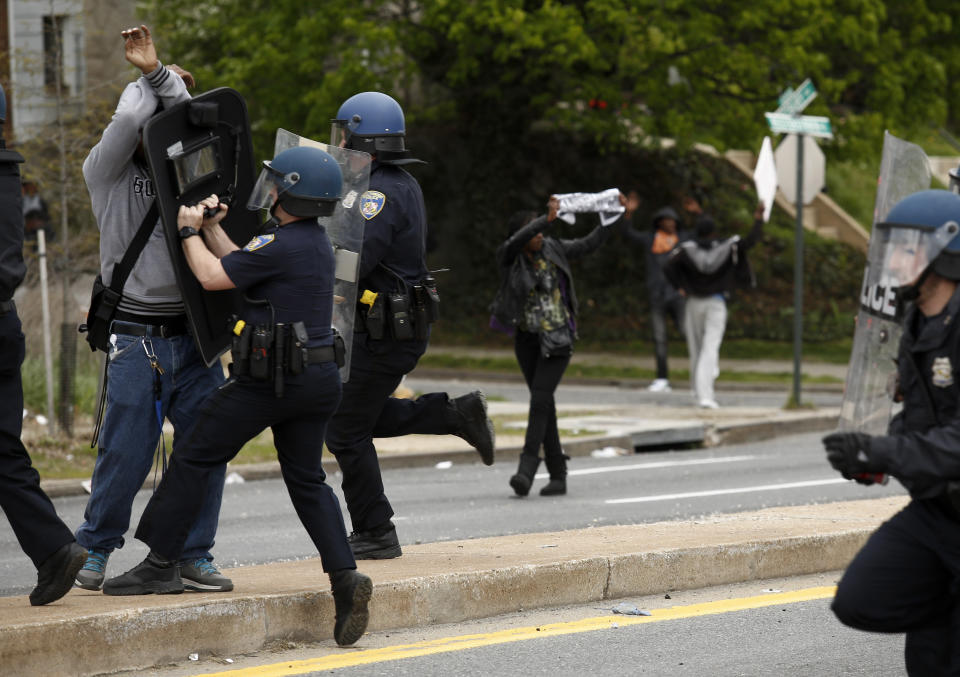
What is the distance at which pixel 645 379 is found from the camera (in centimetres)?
2122

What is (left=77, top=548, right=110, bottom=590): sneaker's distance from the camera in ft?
20.0

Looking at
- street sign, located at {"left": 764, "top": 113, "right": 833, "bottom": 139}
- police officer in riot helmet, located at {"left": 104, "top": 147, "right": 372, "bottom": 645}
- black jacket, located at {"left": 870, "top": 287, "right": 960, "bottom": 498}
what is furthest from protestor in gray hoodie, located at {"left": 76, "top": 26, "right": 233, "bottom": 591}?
street sign, located at {"left": 764, "top": 113, "right": 833, "bottom": 139}

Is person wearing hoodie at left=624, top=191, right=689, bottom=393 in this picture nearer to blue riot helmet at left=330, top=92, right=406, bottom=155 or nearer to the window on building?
the window on building

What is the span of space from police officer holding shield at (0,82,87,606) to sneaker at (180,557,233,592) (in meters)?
0.62

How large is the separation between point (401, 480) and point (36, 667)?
7090 millimetres

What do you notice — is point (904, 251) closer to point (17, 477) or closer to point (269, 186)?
point (269, 186)

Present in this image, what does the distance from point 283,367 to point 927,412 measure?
2.30m

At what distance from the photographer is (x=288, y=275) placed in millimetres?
5652

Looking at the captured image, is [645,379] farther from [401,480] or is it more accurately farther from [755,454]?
[401,480]

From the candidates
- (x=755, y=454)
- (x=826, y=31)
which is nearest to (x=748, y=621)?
(x=755, y=454)

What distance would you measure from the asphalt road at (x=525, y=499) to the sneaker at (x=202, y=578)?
1.31 metres

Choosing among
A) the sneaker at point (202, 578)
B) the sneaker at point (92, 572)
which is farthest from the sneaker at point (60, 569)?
the sneaker at point (202, 578)

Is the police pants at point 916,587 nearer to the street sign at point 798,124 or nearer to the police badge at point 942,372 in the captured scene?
the police badge at point 942,372

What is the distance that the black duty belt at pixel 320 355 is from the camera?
5691 millimetres
